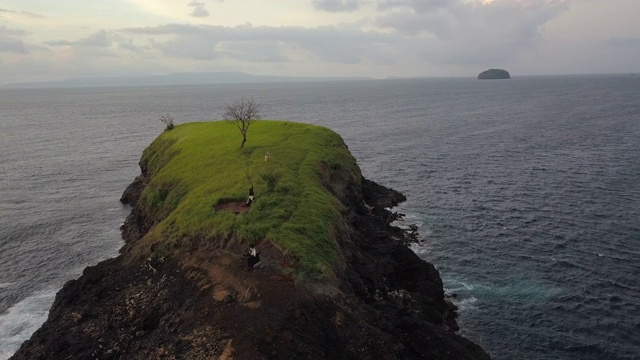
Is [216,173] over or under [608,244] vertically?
over

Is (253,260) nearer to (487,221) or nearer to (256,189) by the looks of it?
(256,189)

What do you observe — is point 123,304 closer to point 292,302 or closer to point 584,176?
point 292,302

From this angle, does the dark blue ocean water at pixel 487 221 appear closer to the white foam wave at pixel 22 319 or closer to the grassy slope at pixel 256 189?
the white foam wave at pixel 22 319

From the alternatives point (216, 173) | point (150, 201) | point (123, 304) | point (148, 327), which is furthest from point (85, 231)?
point (148, 327)

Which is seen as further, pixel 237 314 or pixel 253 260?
pixel 253 260

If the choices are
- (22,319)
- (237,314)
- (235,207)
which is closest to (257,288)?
(237,314)

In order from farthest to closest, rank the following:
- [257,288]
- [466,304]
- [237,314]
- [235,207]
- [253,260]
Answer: [235,207] → [466,304] → [253,260] → [257,288] → [237,314]
